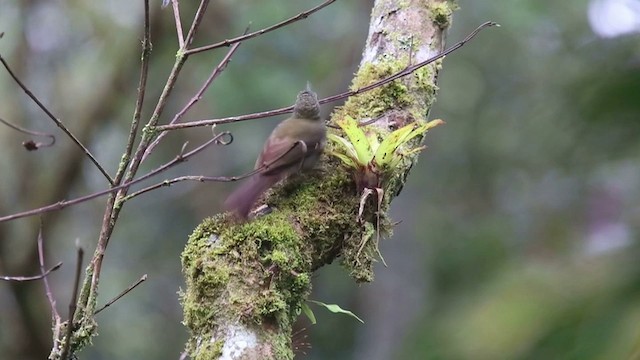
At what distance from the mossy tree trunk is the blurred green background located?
3.16 ft

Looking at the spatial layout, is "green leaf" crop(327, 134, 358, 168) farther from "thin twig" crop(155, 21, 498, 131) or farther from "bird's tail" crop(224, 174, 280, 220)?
"bird's tail" crop(224, 174, 280, 220)

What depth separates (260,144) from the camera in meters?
5.60

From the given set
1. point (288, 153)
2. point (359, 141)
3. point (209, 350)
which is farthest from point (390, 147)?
point (209, 350)

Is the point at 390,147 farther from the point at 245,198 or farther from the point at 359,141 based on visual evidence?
the point at 245,198

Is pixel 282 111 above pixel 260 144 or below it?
below

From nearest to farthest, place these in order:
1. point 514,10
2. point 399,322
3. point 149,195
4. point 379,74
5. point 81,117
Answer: point 379,74 < point 81,117 < point 514,10 < point 399,322 < point 149,195

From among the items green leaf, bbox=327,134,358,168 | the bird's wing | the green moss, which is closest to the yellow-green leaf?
green leaf, bbox=327,134,358,168

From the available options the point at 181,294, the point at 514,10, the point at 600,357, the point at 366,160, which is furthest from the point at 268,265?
the point at 514,10

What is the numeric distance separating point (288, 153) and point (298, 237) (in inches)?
8.2

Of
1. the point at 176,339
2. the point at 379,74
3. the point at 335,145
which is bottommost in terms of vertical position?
the point at 335,145

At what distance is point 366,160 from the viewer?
1.83 m

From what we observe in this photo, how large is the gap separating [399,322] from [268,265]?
14.9 ft

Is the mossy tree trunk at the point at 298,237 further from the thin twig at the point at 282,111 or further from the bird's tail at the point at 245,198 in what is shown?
the thin twig at the point at 282,111

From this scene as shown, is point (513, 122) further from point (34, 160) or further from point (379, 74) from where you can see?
point (379, 74)
